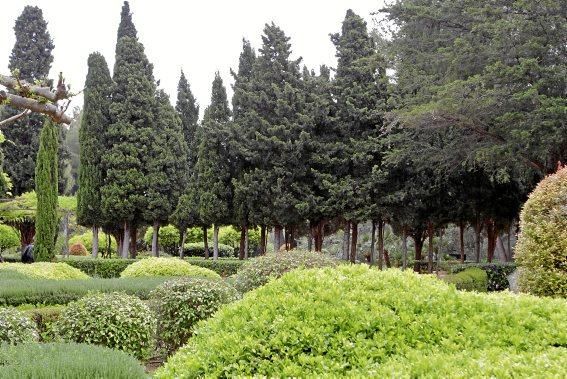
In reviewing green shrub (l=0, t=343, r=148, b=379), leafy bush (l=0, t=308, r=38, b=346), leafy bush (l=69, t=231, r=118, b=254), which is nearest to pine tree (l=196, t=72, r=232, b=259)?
leafy bush (l=69, t=231, r=118, b=254)

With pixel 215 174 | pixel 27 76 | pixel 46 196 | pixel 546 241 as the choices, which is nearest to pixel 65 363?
pixel 546 241

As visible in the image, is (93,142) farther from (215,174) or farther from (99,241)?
(99,241)

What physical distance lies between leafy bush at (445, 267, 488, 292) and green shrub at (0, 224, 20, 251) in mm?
23839

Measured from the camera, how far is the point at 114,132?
27.5m

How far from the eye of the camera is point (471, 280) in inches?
606

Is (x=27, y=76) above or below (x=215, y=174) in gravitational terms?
above

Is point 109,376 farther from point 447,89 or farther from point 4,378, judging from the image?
point 447,89

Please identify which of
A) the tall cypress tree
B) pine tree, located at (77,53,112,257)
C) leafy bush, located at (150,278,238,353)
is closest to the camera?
leafy bush, located at (150,278,238,353)

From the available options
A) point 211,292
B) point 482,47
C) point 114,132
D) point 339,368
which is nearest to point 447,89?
point 482,47

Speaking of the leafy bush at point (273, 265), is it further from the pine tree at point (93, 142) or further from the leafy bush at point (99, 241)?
the leafy bush at point (99, 241)

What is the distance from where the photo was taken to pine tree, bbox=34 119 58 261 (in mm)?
21438

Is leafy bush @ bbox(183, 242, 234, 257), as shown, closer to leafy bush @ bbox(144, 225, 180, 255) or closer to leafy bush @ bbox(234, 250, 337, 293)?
leafy bush @ bbox(144, 225, 180, 255)

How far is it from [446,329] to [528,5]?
14410 mm

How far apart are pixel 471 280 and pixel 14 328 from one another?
11911 mm
